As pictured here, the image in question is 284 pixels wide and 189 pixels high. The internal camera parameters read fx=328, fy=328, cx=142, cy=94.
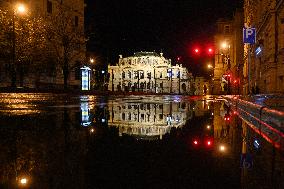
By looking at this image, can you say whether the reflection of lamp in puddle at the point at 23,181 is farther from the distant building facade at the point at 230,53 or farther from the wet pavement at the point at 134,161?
the distant building facade at the point at 230,53

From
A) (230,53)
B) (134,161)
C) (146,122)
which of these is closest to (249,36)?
(146,122)

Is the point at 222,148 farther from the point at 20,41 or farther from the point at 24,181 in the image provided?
the point at 20,41

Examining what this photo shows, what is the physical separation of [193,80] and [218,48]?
53326 mm

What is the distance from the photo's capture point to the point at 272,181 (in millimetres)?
2021

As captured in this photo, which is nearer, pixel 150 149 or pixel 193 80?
pixel 150 149

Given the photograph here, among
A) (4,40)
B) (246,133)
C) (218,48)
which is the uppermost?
(218,48)

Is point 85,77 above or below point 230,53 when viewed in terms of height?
below

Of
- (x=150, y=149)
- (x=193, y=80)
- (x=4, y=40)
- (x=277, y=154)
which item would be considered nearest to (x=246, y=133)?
(x=277, y=154)

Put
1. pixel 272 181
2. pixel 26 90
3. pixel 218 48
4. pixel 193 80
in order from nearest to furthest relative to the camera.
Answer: pixel 272 181 → pixel 26 90 → pixel 218 48 → pixel 193 80

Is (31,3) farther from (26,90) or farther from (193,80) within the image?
(193,80)

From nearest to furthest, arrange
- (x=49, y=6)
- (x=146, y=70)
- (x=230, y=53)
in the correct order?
(x=49, y=6), (x=230, y=53), (x=146, y=70)

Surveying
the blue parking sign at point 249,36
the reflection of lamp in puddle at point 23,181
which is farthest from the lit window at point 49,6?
the reflection of lamp in puddle at point 23,181

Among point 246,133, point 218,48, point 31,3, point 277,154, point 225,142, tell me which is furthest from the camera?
point 218,48

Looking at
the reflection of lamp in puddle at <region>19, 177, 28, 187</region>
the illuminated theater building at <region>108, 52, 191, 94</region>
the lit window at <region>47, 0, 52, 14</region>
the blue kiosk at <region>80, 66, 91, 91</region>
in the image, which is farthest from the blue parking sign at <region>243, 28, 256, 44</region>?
the illuminated theater building at <region>108, 52, 191, 94</region>
